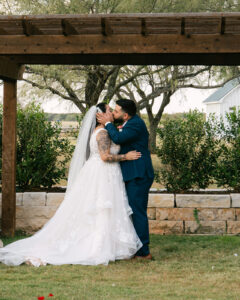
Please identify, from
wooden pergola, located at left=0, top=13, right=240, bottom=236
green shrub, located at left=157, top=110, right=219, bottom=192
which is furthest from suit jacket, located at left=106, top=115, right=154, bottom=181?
green shrub, located at left=157, top=110, right=219, bottom=192

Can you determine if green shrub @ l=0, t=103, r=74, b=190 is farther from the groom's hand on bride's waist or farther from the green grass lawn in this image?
the green grass lawn

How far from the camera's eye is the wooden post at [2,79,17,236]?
7246mm

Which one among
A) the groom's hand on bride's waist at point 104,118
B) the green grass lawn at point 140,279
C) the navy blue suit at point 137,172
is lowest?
the green grass lawn at point 140,279

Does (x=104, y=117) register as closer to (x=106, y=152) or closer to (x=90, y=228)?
(x=106, y=152)

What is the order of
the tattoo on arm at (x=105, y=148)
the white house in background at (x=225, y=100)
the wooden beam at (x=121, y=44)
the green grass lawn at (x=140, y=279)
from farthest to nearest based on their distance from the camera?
the white house in background at (x=225, y=100), the tattoo on arm at (x=105, y=148), the wooden beam at (x=121, y=44), the green grass lawn at (x=140, y=279)

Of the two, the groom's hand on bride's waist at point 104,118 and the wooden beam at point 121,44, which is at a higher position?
the wooden beam at point 121,44

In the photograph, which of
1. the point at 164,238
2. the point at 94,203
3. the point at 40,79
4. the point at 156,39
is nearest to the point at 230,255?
the point at 164,238

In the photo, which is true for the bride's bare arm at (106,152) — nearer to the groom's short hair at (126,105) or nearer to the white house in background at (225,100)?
the groom's short hair at (126,105)

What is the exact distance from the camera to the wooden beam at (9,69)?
270 inches

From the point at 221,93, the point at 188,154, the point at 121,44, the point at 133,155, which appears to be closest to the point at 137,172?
the point at 133,155

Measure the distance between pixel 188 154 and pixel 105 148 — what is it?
251 cm

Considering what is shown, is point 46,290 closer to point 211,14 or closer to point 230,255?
point 230,255

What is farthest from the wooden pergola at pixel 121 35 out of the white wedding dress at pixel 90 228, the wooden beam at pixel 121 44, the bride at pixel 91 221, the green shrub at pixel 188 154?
the green shrub at pixel 188 154

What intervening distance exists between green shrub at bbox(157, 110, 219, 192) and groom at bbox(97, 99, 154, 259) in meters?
2.21
